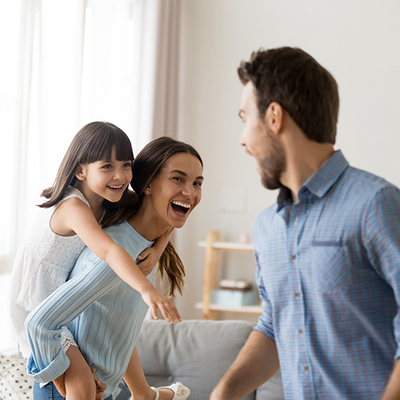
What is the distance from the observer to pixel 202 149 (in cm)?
429

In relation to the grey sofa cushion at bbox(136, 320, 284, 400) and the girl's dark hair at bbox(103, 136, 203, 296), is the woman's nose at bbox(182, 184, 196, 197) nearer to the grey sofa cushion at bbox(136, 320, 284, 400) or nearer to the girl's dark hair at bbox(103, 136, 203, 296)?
the girl's dark hair at bbox(103, 136, 203, 296)

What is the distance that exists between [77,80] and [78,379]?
6.76 ft

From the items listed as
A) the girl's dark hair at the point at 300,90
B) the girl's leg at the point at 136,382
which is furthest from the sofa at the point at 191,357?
the girl's dark hair at the point at 300,90

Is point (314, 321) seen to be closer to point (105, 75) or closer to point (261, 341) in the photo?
point (261, 341)

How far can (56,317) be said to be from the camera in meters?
1.28

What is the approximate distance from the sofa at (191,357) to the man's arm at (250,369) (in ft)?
3.70

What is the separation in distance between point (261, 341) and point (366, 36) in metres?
3.46

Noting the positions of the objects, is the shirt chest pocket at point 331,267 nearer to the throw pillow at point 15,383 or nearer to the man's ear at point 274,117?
the man's ear at point 274,117

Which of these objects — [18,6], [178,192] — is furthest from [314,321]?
[18,6]

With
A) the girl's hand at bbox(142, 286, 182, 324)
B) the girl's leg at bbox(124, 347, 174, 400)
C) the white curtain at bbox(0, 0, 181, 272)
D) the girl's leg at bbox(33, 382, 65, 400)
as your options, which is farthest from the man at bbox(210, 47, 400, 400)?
the white curtain at bbox(0, 0, 181, 272)

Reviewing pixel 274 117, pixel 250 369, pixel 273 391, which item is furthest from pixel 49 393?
pixel 273 391

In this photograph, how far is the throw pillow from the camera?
80.0 inches

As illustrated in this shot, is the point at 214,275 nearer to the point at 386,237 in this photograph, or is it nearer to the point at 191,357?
the point at 191,357

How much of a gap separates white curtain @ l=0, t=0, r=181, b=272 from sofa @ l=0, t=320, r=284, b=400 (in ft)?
2.90
